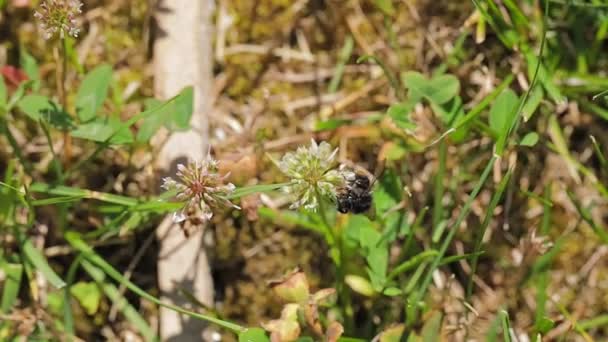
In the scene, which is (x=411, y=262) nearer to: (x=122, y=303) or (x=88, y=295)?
(x=122, y=303)

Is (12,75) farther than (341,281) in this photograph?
Yes

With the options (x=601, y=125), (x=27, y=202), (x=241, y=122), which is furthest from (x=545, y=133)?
(x=27, y=202)

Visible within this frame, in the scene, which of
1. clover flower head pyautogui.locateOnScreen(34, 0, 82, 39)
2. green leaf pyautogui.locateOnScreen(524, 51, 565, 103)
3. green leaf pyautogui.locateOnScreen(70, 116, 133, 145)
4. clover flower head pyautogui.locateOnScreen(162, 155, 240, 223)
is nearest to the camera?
clover flower head pyautogui.locateOnScreen(162, 155, 240, 223)

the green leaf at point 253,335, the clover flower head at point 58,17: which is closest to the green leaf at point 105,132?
the clover flower head at point 58,17

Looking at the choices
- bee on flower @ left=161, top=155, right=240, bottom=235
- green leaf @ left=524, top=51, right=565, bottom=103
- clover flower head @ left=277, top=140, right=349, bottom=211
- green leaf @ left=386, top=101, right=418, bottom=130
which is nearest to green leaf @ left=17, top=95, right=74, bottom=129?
bee on flower @ left=161, top=155, right=240, bottom=235

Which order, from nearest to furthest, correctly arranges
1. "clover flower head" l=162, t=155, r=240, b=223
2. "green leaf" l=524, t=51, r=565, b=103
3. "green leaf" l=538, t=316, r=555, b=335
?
"clover flower head" l=162, t=155, r=240, b=223, "green leaf" l=538, t=316, r=555, b=335, "green leaf" l=524, t=51, r=565, b=103

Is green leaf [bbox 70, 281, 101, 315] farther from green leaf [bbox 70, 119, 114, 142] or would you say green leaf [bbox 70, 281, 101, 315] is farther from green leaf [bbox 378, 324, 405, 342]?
green leaf [bbox 378, 324, 405, 342]

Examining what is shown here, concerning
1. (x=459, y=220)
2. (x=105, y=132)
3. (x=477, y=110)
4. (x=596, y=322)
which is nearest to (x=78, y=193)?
(x=105, y=132)
